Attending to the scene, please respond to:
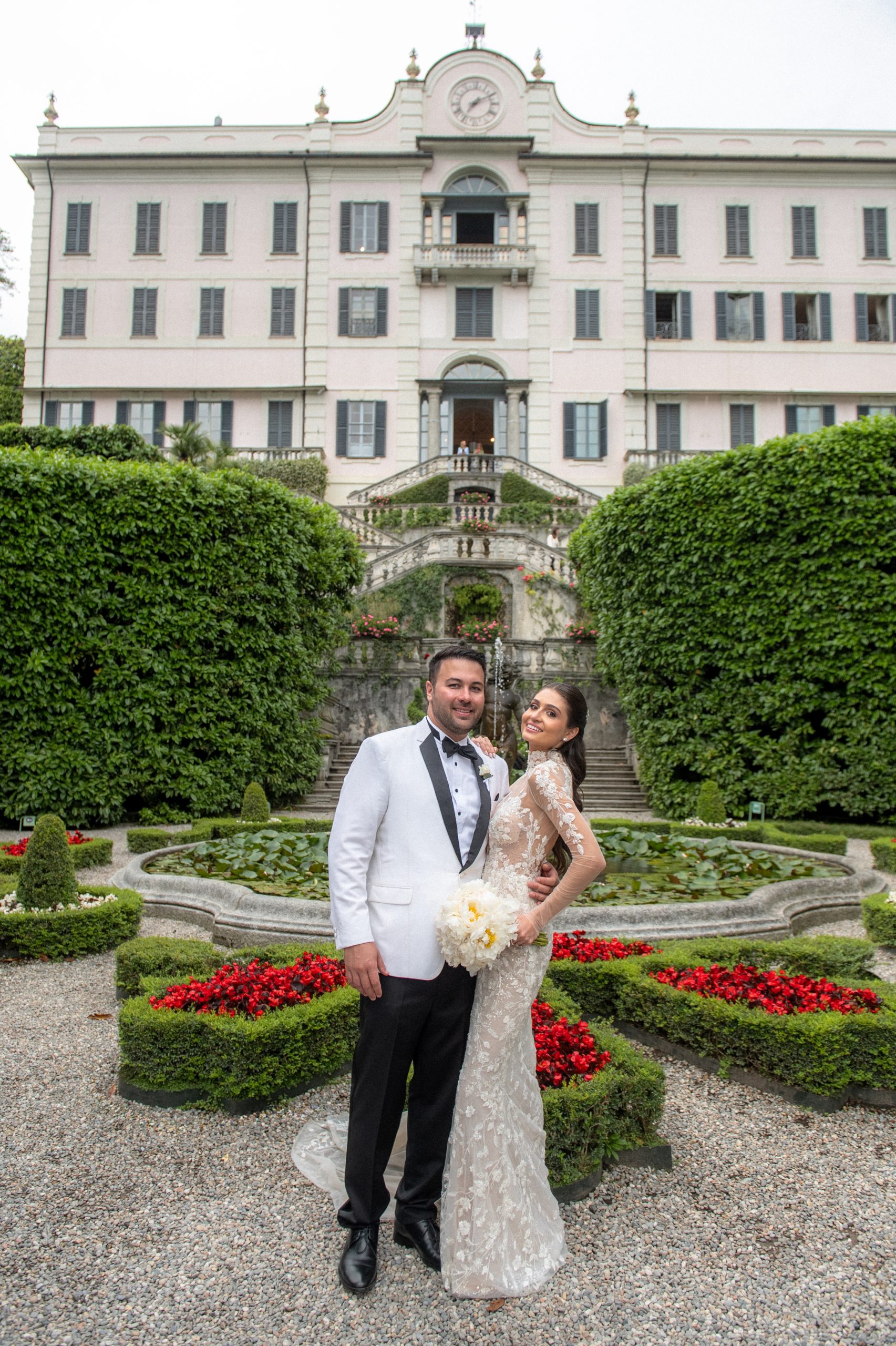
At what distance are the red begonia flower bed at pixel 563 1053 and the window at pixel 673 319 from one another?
2471 centimetres

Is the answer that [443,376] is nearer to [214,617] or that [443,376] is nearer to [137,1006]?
[214,617]

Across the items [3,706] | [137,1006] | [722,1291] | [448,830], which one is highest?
[3,706]

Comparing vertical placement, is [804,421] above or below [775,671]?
above

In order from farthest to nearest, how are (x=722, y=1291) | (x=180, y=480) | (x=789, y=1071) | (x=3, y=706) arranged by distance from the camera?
1. (x=180, y=480)
2. (x=3, y=706)
3. (x=789, y=1071)
4. (x=722, y=1291)

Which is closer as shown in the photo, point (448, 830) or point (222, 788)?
point (448, 830)

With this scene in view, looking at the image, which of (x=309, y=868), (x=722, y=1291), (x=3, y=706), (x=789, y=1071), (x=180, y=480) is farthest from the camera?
(x=180, y=480)

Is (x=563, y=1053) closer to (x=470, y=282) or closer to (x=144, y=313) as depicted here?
(x=470, y=282)

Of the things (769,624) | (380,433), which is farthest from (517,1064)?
(380,433)

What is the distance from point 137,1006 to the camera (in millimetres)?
4016

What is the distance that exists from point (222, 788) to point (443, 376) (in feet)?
55.1

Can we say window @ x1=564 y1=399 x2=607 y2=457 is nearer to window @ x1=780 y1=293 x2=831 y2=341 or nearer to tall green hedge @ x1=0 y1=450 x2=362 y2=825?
window @ x1=780 y1=293 x2=831 y2=341

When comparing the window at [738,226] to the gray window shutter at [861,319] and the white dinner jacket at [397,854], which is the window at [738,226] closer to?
the gray window shutter at [861,319]

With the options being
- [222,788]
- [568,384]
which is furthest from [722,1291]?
[568,384]

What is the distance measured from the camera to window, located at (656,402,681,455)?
987 inches
